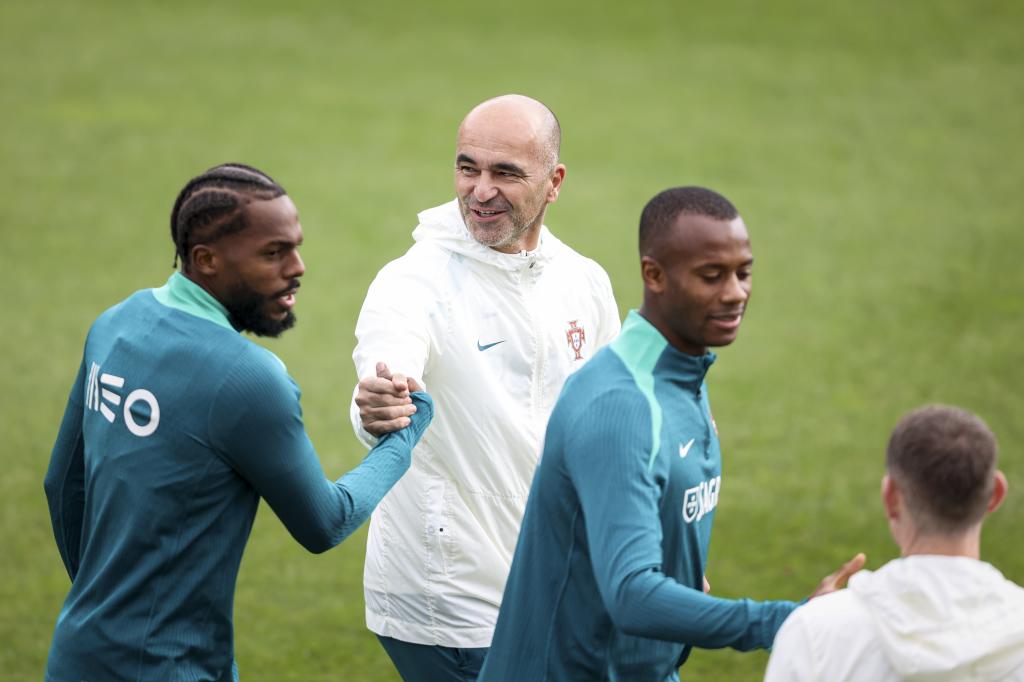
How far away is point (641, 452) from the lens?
2980mm

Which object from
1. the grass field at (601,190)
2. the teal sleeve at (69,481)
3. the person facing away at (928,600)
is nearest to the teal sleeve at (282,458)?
the teal sleeve at (69,481)

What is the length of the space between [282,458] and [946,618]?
1.57m

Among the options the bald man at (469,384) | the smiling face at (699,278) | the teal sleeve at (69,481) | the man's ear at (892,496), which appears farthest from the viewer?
the bald man at (469,384)

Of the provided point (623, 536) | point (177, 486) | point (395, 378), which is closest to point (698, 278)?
point (623, 536)

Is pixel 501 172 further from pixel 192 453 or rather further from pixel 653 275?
pixel 192 453

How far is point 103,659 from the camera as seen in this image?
10.6 feet

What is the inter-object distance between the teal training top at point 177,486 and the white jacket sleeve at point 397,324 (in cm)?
57

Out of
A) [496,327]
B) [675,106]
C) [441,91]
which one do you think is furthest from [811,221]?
[496,327]

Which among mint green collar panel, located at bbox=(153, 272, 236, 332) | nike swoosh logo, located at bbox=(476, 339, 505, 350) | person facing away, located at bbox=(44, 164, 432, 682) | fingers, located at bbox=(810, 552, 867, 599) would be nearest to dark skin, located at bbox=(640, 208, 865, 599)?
fingers, located at bbox=(810, 552, 867, 599)

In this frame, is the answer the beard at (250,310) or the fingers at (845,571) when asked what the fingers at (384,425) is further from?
the fingers at (845,571)

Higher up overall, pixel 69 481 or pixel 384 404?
pixel 384 404

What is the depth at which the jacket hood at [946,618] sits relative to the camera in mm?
2629

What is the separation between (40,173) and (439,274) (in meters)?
12.7

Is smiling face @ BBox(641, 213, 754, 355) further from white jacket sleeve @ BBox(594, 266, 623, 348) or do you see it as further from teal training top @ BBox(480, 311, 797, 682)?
white jacket sleeve @ BBox(594, 266, 623, 348)
